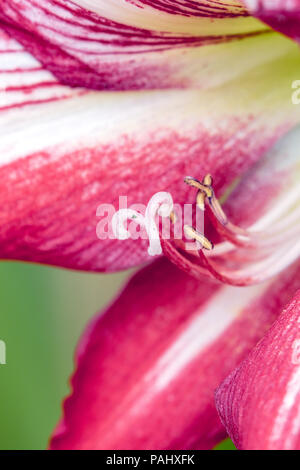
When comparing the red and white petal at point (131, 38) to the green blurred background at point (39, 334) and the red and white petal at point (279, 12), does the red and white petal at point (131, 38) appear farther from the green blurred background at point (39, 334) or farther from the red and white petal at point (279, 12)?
the green blurred background at point (39, 334)

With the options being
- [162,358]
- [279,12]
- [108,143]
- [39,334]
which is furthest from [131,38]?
[39,334]

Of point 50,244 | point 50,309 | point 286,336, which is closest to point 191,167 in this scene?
point 50,244

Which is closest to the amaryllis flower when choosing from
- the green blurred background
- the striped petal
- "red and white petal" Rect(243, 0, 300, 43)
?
the striped petal

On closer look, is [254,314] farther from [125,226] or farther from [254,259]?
[125,226]

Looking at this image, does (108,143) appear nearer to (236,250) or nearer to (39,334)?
(236,250)

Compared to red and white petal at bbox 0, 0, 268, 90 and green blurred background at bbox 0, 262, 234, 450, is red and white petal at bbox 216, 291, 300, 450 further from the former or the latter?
green blurred background at bbox 0, 262, 234, 450

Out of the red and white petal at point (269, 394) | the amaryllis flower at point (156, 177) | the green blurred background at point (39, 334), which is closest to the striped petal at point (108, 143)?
the amaryllis flower at point (156, 177)
